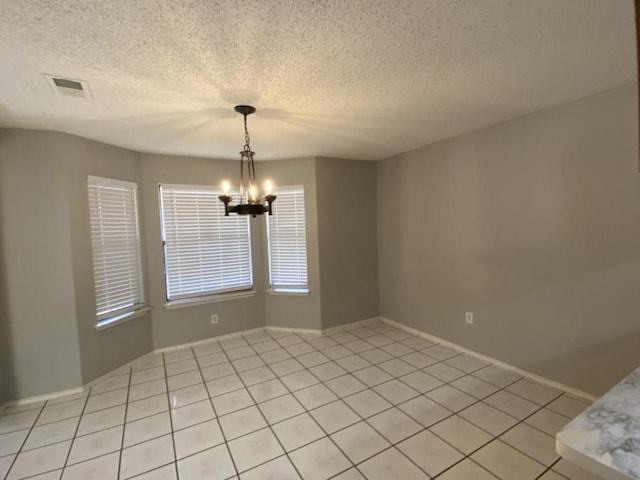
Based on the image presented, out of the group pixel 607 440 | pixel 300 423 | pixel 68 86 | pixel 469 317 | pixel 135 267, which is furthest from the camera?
pixel 135 267

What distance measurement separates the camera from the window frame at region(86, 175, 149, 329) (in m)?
2.95

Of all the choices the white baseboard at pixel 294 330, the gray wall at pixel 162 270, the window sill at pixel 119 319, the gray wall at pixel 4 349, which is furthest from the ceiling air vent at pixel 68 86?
the white baseboard at pixel 294 330

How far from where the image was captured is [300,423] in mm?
2281

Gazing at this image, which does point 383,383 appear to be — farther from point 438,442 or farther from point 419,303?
point 419,303

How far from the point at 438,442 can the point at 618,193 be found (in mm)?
2215

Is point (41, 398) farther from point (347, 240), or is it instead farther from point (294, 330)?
point (347, 240)

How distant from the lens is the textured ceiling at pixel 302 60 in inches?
50.8

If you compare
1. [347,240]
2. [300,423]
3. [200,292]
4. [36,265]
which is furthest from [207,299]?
[300,423]

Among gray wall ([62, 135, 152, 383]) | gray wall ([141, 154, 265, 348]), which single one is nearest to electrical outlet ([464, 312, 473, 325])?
gray wall ([141, 154, 265, 348])

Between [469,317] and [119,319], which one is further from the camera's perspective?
[469,317]

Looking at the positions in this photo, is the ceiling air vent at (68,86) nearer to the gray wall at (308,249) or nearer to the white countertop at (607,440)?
the gray wall at (308,249)

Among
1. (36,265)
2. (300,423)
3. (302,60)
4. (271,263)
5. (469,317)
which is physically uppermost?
(302,60)

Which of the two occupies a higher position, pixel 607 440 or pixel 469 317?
pixel 607 440

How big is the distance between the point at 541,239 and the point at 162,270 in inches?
158
